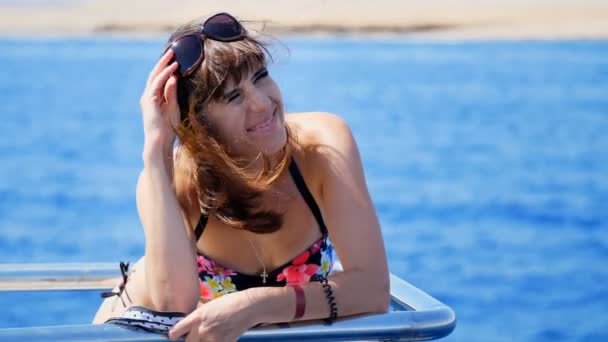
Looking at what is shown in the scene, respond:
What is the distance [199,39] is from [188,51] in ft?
0.11

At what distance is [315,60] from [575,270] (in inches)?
456

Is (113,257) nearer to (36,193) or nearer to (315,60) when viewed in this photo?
(36,193)

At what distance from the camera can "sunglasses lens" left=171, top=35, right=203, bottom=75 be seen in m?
1.85

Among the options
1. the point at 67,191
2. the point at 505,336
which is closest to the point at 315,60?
the point at 67,191

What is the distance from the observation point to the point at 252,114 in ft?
6.26

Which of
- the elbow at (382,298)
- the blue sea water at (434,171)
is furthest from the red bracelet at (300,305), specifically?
the blue sea water at (434,171)

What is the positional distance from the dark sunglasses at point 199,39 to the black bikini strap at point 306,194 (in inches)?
12.4

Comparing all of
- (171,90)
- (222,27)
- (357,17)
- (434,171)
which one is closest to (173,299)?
(171,90)

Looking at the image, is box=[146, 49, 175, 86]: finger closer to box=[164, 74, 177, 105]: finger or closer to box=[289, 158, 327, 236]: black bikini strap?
box=[164, 74, 177, 105]: finger

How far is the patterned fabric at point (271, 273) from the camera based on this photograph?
7.02 ft

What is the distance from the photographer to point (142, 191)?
1.92 m

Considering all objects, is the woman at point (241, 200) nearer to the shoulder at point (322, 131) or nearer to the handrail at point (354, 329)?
the shoulder at point (322, 131)

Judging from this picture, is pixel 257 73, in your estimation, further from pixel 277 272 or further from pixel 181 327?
pixel 181 327

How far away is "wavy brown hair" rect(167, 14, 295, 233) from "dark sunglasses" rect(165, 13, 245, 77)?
0.01m
